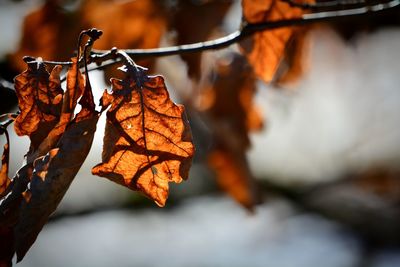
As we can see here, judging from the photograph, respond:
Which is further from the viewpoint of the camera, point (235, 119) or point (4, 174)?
point (235, 119)

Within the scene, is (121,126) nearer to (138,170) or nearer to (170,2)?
(138,170)

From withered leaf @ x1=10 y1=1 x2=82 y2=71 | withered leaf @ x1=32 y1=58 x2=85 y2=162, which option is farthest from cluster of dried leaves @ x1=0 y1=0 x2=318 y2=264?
withered leaf @ x1=10 y1=1 x2=82 y2=71

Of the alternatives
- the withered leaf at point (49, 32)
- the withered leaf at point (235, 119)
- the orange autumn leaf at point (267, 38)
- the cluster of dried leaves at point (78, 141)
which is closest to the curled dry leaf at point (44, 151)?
the cluster of dried leaves at point (78, 141)

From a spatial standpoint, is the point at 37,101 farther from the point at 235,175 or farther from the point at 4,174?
the point at 235,175

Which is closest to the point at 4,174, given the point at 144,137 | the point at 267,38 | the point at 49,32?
the point at 144,137

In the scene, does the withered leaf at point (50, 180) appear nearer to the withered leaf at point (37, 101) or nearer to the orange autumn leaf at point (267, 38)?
the withered leaf at point (37, 101)

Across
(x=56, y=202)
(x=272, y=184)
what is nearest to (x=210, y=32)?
(x=56, y=202)
